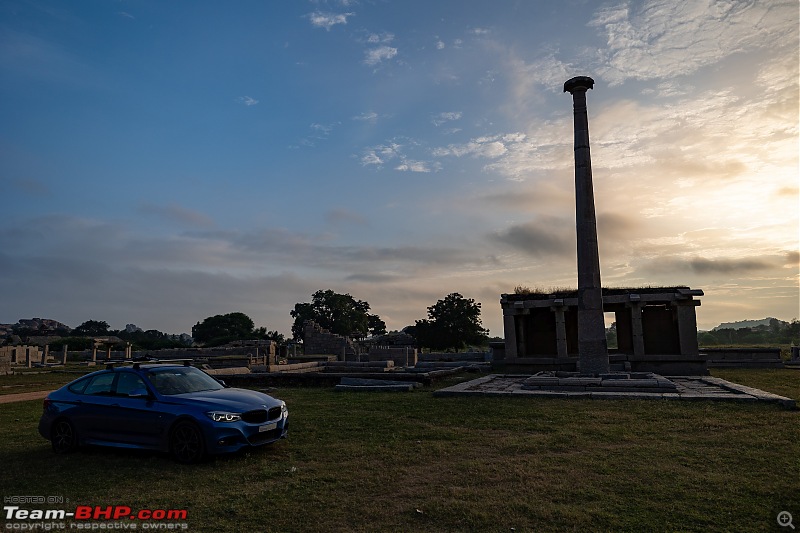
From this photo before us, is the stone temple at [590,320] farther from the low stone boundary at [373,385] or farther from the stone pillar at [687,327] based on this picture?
the low stone boundary at [373,385]

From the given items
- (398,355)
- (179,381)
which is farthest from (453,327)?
(179,381)

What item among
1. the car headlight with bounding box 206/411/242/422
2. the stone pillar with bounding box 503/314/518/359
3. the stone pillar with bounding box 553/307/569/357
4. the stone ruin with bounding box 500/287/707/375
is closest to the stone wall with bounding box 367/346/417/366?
→ the stone ruin with bounding box 500/287/707/375

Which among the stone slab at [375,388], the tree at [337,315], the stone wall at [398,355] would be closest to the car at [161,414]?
the stone slab at [375,388]

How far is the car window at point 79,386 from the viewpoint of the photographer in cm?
887

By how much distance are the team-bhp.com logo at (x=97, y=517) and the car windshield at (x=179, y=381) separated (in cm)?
262

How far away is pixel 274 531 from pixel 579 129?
18787 mm

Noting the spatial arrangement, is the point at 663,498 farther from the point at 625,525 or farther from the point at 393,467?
the point at 393,467

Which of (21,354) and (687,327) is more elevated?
(687,327)

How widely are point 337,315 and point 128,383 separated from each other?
85.4 m

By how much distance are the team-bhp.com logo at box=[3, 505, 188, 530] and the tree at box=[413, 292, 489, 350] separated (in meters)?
56.8

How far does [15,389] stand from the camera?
2111 cm

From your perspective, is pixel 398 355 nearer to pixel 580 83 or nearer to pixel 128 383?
pixel 580 83

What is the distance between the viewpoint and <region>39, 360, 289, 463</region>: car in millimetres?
7652

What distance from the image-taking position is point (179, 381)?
8789mm
